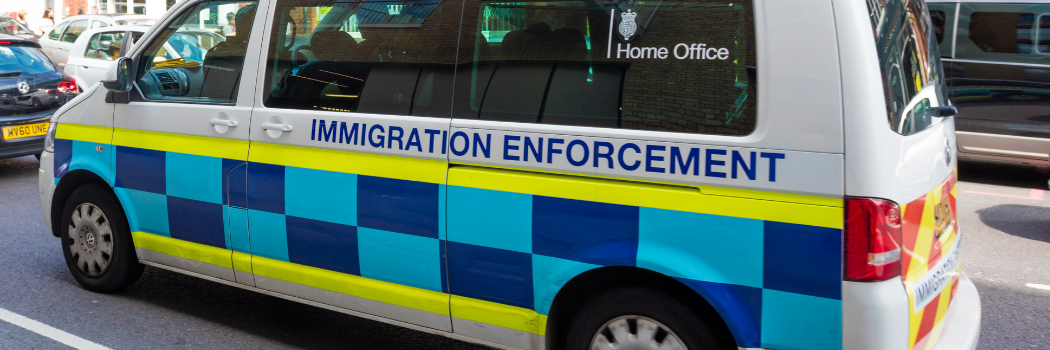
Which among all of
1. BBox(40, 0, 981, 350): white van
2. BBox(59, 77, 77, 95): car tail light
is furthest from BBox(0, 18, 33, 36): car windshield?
BBox(40, 0, 981, 350): white van

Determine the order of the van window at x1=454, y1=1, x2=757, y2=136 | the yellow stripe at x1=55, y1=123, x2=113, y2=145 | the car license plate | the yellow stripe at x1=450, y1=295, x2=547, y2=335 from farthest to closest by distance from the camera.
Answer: the car license plate → the yellow stripe at x1=55, y1=123, x2=113, y2=145 → the yellow stripe at x1=450, y1=295, x2=547, y2=335 → the van window at x1=454, y1=1, x2=757, y2=136

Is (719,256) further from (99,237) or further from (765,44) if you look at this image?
(99,237)

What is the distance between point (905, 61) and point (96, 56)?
12076 millimetres

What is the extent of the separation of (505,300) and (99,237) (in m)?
2.71

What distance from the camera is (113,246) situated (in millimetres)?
4387

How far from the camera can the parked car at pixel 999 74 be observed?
806 cm

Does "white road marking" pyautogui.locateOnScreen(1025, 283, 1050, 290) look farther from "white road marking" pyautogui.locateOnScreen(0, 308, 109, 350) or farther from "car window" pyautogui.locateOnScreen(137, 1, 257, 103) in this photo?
"white road marking" pyautogui.locateOnScreen(0, 308, 109, 350)

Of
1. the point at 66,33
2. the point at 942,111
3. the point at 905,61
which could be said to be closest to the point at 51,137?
the point at 905,61

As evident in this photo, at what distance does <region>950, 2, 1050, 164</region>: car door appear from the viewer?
8.05 meters

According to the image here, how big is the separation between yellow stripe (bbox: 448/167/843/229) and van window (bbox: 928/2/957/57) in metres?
7.26

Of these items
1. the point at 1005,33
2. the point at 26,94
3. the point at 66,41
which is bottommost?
the point at 26,94

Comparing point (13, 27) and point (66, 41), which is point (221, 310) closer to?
point (66, 41)

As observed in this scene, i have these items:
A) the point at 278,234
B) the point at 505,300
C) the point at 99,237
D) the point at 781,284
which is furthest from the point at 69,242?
the point at 781,284

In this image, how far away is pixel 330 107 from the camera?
11.2 feet
